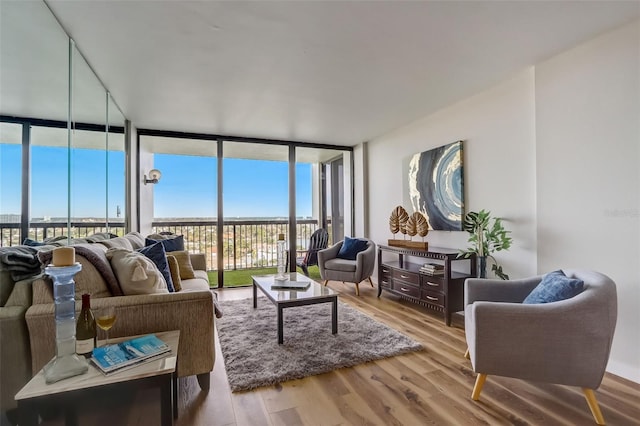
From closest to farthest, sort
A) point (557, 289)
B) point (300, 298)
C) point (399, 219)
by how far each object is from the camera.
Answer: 1. point (557, 289)
2. point (300, 298)
3. point (399, 219)

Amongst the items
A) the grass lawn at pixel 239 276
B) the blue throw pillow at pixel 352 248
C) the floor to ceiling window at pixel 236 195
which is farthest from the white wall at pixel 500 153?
the grass lawn at pixel 239 276

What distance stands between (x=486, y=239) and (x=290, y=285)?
1900 millimetres

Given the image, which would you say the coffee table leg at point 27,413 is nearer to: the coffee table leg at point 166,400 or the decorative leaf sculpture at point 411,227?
the coffee table leg at point 166,400

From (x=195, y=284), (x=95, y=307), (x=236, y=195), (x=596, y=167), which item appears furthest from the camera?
(x=236, y=195)

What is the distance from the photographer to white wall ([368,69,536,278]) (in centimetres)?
276

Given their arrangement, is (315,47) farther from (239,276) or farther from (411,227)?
(239,276)

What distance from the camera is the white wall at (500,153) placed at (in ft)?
9.04

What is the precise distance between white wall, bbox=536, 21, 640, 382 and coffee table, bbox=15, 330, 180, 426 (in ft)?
9.02

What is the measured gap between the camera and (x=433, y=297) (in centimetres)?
326

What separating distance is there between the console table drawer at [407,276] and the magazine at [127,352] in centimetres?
272

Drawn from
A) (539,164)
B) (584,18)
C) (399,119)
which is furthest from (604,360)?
(399,119)

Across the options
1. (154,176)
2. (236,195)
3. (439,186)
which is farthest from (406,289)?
(154,176)

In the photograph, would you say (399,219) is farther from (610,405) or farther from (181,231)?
(181,231)

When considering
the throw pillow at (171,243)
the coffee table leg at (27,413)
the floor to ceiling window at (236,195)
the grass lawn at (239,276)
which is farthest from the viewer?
the grass lawn at (239,276)
